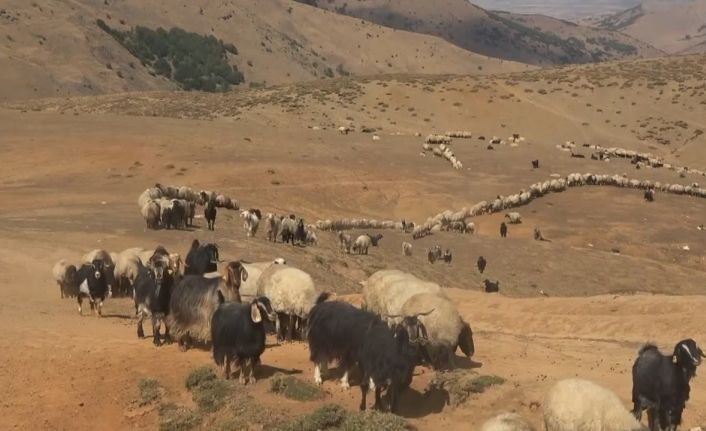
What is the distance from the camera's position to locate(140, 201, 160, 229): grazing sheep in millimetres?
32094

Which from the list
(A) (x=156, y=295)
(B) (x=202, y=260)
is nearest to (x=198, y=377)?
(A) (x=156, y=295)

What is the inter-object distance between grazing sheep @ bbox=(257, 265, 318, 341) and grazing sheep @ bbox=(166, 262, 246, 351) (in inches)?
40.3

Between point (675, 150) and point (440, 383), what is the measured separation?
2801 inches

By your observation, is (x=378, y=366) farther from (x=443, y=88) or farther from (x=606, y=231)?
(x=443, y=88)

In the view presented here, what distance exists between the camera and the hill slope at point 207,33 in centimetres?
10206

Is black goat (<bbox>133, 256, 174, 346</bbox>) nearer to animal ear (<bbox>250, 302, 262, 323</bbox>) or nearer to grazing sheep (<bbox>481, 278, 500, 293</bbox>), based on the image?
animal ear (<bbox>250, 302, 262, 323</bbox>)

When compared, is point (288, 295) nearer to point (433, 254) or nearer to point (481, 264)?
point (481, 264)

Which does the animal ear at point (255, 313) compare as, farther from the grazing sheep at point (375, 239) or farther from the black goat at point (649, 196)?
the black goat at point (649, 196)

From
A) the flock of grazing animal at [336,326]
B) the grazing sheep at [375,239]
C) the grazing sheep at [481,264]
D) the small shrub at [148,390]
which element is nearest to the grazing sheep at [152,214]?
the flock of grazing animal at [336,326]

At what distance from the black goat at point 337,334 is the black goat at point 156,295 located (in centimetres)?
371

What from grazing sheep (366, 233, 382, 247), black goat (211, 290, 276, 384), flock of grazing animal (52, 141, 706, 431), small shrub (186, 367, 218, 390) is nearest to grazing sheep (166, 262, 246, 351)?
flock of grazing animal (52, 141, 706, 431)

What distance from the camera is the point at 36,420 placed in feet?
47.7

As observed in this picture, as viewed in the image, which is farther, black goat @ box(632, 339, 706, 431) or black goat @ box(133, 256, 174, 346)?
black goat @ box(133, 256, 174, 346)

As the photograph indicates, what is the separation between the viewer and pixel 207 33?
139 meters
